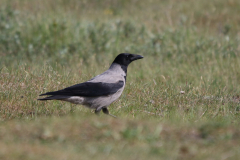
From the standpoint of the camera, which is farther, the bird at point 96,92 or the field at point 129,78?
the bird at point 96,92

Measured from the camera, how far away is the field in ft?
14.1

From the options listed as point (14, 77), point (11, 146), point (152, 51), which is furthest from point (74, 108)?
point (152, 51)

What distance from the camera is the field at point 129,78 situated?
4.31 m

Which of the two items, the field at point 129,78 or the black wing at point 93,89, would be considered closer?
the field at point 129,78

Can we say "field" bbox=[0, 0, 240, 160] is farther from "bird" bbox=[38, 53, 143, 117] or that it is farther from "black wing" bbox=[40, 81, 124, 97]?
"black wing" bbox=[40, 81, 124, 97]

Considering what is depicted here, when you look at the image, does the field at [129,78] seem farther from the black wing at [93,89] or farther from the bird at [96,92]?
the black wing at [93,89]

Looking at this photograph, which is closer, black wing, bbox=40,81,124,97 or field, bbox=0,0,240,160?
field, bbox=0,0,240,160

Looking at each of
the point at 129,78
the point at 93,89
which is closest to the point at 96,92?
the point at 93,89

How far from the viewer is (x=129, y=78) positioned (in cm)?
927

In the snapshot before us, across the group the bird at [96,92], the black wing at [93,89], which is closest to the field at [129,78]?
the bird at [96,92]

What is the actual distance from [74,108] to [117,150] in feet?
9.62

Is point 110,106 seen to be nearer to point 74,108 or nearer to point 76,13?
point 74,108

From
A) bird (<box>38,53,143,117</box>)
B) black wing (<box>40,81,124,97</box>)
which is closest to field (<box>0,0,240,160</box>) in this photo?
bird (<box>38,53,143,117</box>)

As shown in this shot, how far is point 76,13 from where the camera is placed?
15.5 meters
